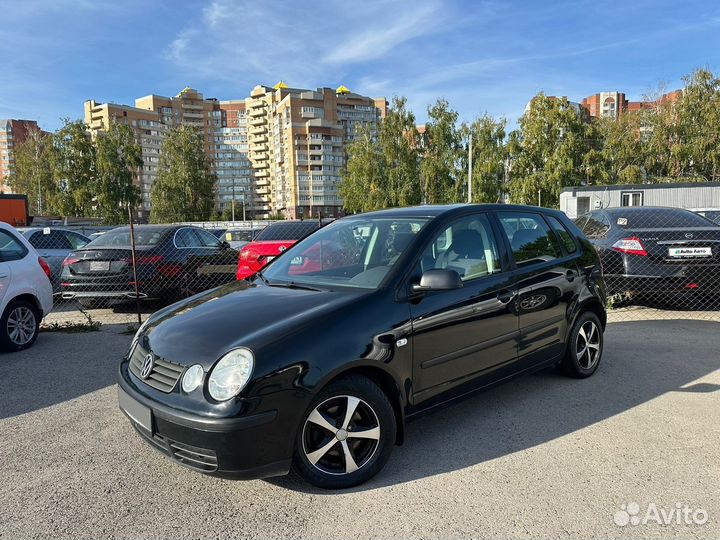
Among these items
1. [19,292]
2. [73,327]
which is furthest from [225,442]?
[73,327]

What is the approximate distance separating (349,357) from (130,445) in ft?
6.20

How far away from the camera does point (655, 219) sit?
7922 mm

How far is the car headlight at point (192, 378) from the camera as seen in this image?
8.70 feet

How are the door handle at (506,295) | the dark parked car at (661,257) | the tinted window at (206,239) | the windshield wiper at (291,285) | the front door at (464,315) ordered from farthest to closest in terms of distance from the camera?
the tinted window at (206,239), the dark parked car at (661,257), the door handle at (506,295), the windshield wiper at (291,285), the front door at (464,315)

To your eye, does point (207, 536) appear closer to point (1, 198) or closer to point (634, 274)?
point (634, 274)

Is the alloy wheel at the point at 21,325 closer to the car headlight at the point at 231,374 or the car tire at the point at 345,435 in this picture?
the car headlight at the point at 231,374

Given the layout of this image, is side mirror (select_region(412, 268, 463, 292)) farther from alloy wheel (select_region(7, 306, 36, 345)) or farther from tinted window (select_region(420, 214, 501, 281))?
alloy wheel (select_region(7, 306, 36, 345))

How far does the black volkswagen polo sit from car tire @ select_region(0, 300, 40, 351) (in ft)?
12.6

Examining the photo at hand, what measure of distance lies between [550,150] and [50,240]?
37.4 meters

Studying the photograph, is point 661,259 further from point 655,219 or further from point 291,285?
point 291,285

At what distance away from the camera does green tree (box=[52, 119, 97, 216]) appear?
52.5 m

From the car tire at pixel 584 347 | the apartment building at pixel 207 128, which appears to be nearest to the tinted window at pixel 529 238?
the car tire at pixel 584 347

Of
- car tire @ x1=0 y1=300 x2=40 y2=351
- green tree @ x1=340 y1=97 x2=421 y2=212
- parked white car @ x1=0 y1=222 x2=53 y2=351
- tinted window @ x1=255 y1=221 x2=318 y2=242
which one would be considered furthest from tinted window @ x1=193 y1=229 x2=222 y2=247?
green tree @ x1=340 y1=97 x2=421 y2=212

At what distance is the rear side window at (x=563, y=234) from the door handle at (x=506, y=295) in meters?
1.18
